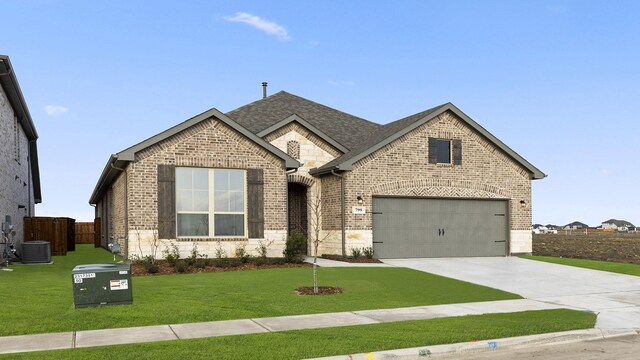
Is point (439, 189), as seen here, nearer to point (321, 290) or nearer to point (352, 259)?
point (352, 259)

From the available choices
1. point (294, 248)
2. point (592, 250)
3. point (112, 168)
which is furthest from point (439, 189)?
point (592, 250)

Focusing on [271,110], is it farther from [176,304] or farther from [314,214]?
[176,304]

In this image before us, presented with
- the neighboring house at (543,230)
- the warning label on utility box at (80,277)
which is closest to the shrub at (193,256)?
the warning label on utility box at (80,277)

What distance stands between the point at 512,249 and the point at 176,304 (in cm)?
1779

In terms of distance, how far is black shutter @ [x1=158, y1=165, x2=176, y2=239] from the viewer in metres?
19.2

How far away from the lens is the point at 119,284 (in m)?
11.0

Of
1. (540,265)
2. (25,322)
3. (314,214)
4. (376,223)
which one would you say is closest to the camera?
(25,322)

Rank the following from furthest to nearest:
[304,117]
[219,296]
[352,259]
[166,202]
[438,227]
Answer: [304,117], [438,227], [352,259], [166,202], [219,296]

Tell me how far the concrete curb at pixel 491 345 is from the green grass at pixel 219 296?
128 inches

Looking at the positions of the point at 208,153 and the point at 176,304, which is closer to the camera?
the point at 176,304

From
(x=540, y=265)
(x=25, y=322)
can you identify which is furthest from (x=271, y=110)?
(x=25, y=322)

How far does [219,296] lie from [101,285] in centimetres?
256

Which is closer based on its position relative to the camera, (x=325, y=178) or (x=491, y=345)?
(x=491, y=345)

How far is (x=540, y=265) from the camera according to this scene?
69.8 ft
